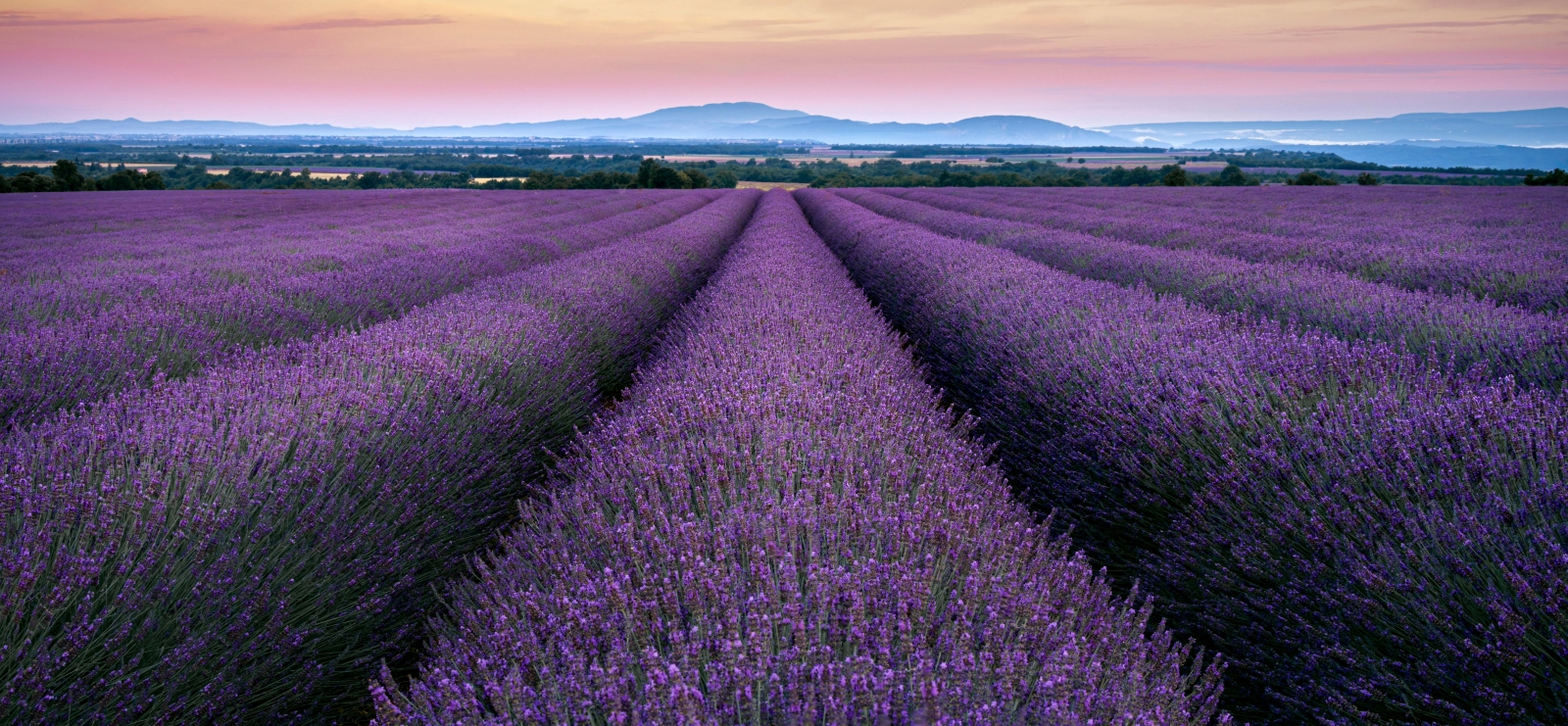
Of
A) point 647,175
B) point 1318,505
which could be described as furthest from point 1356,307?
point 647,175

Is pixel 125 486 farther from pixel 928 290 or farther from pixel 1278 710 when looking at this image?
pixel 928 290

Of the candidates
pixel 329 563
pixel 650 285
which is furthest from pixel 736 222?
pixel 329 563

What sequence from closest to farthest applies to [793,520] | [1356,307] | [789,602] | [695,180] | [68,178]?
[789,602] → [793,520] → [1356,307] → [68,178] → [695,180]

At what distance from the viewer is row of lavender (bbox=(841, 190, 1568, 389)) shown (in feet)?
10.3

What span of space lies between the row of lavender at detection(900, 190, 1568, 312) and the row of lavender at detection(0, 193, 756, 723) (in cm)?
548

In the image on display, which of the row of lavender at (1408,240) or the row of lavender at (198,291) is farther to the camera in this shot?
the row of lavender at (1408,240)

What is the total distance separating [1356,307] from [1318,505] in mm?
2847

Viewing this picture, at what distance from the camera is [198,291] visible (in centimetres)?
516

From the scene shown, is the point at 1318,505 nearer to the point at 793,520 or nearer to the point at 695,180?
the point at 793,520

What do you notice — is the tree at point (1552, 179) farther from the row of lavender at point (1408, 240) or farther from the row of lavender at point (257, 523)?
the row of lavender at point (257, 523)

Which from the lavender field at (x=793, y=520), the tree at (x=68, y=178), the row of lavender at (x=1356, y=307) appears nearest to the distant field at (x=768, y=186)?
the tree at (x=68, y=178)

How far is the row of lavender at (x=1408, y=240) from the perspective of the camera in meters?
5.44

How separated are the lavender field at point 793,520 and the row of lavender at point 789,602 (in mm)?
10

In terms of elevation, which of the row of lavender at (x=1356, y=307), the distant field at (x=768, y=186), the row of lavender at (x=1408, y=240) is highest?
the distant field at (x=768, y=186)
